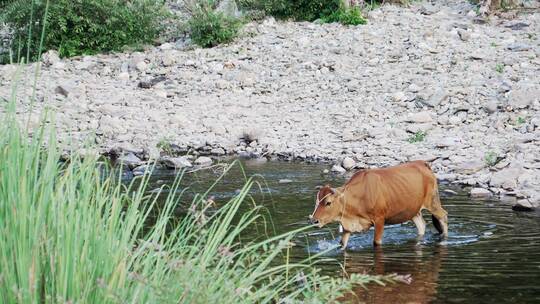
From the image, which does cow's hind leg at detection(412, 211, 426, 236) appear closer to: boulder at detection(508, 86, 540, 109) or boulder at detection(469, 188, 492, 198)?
boulder at detection(469, 188, 492, 198)

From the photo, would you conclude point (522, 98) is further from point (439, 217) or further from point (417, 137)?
point (439, 217)

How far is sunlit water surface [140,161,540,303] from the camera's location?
8.23m

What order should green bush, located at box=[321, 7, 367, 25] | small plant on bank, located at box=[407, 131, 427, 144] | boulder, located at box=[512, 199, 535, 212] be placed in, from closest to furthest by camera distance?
boulder, located at box=[512, 199, 535, 212] → small plant on bank, located at box=[407, 131, 427, 144] → green bush, located at box=[321, 7, 367, 25]

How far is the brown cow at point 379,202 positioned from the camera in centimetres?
1026

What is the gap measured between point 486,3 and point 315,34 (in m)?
4.20

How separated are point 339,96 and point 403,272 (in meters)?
9.84

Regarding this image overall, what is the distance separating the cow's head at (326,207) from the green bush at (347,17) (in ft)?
41.9

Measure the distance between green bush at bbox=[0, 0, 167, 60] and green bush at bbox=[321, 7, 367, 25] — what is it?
4.27 m

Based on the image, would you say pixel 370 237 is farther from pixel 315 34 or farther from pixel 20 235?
pixel 315 34

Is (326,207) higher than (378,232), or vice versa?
(326,207)

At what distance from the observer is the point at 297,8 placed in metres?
23.7

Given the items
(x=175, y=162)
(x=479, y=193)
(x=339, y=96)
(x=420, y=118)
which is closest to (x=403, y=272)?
(x=479, y=193)

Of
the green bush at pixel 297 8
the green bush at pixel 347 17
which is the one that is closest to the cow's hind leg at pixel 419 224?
the green bush at pixel 347 17

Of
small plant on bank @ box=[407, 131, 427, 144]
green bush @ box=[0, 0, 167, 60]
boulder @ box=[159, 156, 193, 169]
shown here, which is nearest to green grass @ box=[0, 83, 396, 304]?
boulder @ box=[159, 156, 193, 169]
